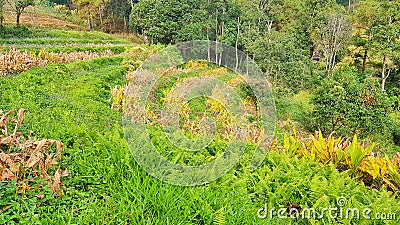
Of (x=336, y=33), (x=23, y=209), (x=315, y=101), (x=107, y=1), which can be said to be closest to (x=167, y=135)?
(x=23, y=209)

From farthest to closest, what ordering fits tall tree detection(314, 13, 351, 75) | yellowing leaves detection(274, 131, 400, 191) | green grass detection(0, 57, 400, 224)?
tall tree detection(314, 13, 351, 75)
yellowing leaves detection(274, 131, 400, 191)
green grass detection(0, 57, 400, 224)

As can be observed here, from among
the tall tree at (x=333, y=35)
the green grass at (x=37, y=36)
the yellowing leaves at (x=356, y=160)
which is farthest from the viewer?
the tall tree at (x=333, y=35)

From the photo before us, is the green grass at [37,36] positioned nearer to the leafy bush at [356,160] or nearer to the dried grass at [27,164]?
the dried grass at [27,164]

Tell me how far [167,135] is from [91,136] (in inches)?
35.5

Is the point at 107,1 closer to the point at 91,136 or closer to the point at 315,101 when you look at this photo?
the point at 315,101

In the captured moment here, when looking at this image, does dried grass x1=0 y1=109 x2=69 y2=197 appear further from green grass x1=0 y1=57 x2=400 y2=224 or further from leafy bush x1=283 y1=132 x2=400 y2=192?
leafy bush x1=283 y1=132 x2=400 y2=192

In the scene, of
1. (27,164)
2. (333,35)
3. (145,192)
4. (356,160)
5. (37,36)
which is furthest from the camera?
(333,35)

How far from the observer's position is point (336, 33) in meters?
25.3

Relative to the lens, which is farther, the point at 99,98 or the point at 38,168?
the point at 99,98

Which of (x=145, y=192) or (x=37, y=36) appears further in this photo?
(x=37, y=36)

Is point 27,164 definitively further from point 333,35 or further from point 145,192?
point 333,35

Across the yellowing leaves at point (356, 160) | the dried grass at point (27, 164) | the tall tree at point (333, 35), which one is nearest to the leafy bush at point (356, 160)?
the yellowing leaves at point (356, 160)

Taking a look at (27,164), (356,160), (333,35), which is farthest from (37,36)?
(356,160)

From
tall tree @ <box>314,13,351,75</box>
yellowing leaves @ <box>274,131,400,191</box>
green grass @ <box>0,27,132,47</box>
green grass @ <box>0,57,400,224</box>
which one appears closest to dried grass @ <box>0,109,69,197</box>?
green grass @ <box>0,57,400,224</box>
